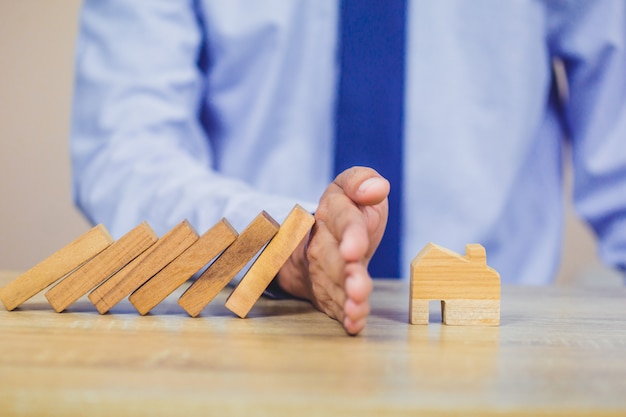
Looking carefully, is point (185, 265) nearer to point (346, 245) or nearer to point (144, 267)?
point (144, 267)

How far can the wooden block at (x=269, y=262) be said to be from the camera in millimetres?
640

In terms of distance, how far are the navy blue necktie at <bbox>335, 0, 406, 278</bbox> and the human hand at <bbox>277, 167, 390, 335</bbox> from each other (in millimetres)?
485

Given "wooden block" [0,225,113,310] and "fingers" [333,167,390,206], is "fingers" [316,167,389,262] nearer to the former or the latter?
"fingers" [333,167,390,206]

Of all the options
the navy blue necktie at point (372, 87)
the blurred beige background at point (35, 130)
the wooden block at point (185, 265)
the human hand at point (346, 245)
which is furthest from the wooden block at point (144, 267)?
the blurred beige background at point (35, 130)

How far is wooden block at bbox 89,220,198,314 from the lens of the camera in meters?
0.64

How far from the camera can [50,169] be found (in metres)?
1.78

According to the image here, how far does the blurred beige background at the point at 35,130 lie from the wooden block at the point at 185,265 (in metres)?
1.21

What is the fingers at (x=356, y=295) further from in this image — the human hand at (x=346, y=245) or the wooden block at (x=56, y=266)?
the wooden block at (x=56, y=266)

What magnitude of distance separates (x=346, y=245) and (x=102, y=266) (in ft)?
0.83

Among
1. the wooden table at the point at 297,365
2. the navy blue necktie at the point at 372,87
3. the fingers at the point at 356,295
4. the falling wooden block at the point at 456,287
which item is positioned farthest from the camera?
the navy blue necktie at the point at 372,87

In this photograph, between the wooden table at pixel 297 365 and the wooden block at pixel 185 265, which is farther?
the wooden block at pixel 185 265

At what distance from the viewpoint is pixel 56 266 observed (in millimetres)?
663

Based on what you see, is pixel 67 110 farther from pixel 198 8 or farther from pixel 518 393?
pixel 518 393

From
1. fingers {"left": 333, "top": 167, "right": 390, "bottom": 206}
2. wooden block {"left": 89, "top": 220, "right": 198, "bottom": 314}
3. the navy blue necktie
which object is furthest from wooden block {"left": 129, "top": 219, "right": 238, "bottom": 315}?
the navy blue necktie
